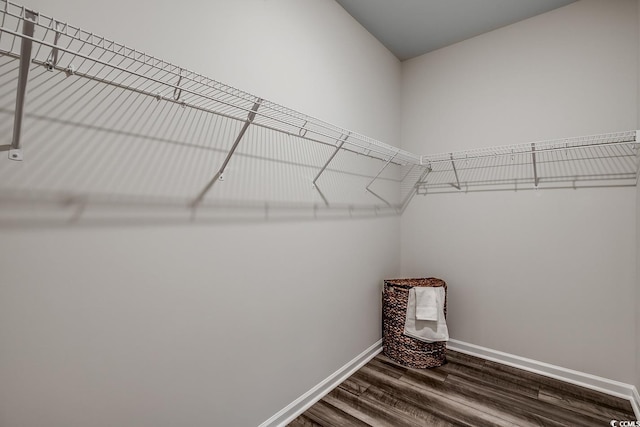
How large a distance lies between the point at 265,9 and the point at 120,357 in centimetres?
168

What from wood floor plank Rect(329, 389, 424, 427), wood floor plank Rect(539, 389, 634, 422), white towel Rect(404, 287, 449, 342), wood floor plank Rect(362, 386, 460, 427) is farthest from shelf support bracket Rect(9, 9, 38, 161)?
→ wood floor plank Rect(539, 389, 634, 422)

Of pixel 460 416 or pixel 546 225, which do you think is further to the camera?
pixel 546 225

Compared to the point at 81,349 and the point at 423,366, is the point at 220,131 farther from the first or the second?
the point at 423,366

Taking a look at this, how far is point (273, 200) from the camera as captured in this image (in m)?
1.67

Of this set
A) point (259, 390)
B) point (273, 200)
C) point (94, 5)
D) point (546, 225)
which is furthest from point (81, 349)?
point (546, 225)

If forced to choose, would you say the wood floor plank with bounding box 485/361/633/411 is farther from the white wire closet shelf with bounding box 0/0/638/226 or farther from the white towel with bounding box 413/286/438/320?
the white wire closet shelf with bounding box 0/0/638/226

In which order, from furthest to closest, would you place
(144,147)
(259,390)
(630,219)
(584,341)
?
(584,341) < (630,219) < (259,390) < (144,147)

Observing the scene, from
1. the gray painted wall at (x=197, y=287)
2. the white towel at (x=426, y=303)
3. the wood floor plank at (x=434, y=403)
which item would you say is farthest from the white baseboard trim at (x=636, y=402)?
the gray painted wall at (x=197, y=287)

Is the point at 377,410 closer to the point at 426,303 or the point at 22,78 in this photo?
the point at 426,303

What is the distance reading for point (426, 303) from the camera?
7.43 ft

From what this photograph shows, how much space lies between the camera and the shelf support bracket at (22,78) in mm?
665

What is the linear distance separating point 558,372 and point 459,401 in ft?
2.74

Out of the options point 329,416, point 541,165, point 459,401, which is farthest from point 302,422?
point 541,165

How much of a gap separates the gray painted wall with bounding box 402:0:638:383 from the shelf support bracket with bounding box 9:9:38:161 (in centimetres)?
258
